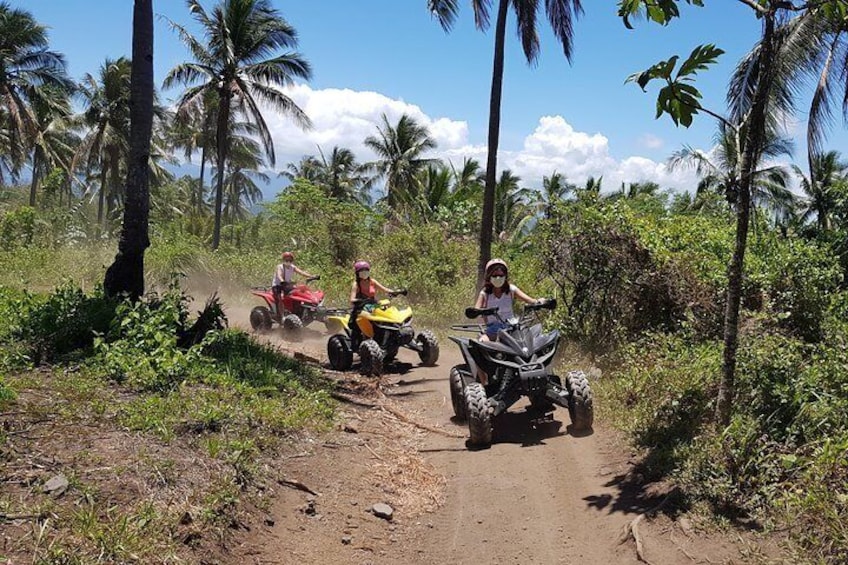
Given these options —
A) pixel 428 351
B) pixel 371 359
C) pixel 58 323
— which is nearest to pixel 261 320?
pixel 428 351

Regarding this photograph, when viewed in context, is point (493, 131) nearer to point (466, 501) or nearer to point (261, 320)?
point (261, 320)

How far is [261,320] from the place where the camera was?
509 inches

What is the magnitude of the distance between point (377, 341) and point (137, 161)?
4.14m

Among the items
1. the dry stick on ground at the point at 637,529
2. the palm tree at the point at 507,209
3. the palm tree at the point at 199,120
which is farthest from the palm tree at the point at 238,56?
the dry stick on ground at the point at 637,529

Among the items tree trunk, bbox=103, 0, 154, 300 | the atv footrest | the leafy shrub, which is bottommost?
the atv footrest

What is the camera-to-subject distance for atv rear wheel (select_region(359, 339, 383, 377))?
8.91m

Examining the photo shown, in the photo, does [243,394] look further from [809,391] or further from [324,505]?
[809,391]

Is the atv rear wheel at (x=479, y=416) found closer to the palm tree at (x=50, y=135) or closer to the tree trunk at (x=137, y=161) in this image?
the tree trunk at (x=137, y=161)

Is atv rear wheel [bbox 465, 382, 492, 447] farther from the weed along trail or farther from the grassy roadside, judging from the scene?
the grassy roadside

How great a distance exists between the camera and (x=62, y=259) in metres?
18.1

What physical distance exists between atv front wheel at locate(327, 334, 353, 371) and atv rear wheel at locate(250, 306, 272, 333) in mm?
3591

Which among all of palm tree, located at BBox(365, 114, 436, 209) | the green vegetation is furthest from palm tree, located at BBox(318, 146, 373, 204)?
the green vegetation

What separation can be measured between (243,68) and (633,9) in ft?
79.6

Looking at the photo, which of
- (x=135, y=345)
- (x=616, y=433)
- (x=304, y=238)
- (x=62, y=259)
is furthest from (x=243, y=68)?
(x=616, y=433)
